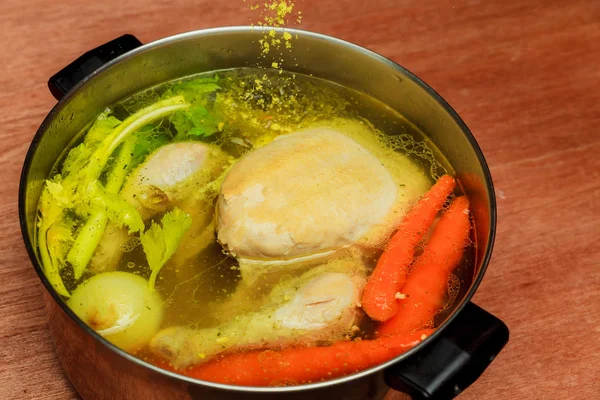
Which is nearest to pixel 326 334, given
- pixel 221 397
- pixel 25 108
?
pixel 221 397

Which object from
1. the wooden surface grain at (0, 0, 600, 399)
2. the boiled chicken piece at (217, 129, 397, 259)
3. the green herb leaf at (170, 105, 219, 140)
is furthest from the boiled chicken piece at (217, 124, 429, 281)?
the wooden surface grain at (0, 0, 600, 399)

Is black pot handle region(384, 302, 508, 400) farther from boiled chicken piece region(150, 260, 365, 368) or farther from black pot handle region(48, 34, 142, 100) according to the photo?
black pot handle region(48, 34, 142, 100)

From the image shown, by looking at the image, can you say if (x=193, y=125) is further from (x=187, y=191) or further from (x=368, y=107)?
(x=368, y=107)

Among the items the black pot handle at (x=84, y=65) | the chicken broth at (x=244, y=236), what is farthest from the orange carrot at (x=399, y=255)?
the black pot handle at (x=84, y=65)

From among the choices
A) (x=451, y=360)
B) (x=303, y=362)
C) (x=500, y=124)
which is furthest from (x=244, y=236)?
(x=500, y=124)

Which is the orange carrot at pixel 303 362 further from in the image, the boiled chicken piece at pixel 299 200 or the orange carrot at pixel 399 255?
the boiled chicken piece at pixel 299 200

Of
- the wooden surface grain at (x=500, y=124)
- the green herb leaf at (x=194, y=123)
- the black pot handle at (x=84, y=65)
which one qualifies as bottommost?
the wooden surface grain at (x=500, y=124)

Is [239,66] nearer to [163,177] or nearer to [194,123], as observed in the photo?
[194,123]
